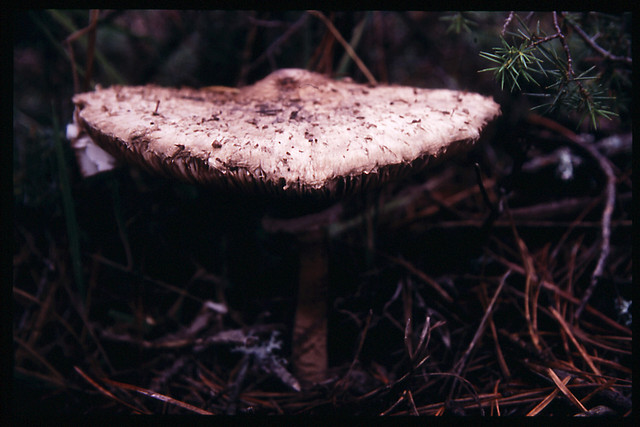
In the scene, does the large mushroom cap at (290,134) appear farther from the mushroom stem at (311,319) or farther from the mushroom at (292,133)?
the mushroom stem at (311,319)

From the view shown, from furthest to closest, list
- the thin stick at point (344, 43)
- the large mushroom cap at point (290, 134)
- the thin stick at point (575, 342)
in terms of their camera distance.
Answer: the thin stick at point (344, 43) → the thin stick at point (575, 342) → the large mushroom cap at point (290, 134)

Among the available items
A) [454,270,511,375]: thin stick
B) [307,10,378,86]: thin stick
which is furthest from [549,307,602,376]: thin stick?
[307,10,378,86]: thin stick

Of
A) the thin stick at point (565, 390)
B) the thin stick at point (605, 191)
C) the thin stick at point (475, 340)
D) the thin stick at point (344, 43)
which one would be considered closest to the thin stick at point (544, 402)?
the thin stick at point (565, 390)

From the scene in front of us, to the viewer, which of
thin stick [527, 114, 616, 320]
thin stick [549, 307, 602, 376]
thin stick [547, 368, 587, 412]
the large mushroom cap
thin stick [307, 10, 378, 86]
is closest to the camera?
the large mushroom cap

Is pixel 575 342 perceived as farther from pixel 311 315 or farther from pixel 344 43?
pixel 344 43

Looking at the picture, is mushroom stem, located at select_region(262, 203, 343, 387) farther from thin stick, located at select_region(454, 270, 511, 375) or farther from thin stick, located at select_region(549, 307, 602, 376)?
thin stick, located at select_region(549, 307, 602, 376)

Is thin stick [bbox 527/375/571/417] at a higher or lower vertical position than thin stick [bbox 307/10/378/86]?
lower

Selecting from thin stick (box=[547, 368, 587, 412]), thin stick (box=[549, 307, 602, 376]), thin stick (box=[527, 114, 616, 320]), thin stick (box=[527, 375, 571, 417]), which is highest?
thin stick (box=[527, 114, 616, 320])

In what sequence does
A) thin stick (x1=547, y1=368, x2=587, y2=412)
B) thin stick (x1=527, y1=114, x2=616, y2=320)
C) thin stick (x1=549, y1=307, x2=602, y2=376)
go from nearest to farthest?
thin stick (x1=547, y1=368, x2=587, y2=412) → thin stick (x1=549, y1=307, x2=602, y2=376) → thin stick (x1=527, y1=114, x2=616, y2=320)

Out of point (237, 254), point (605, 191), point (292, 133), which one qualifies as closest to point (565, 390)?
point (605, 191)
